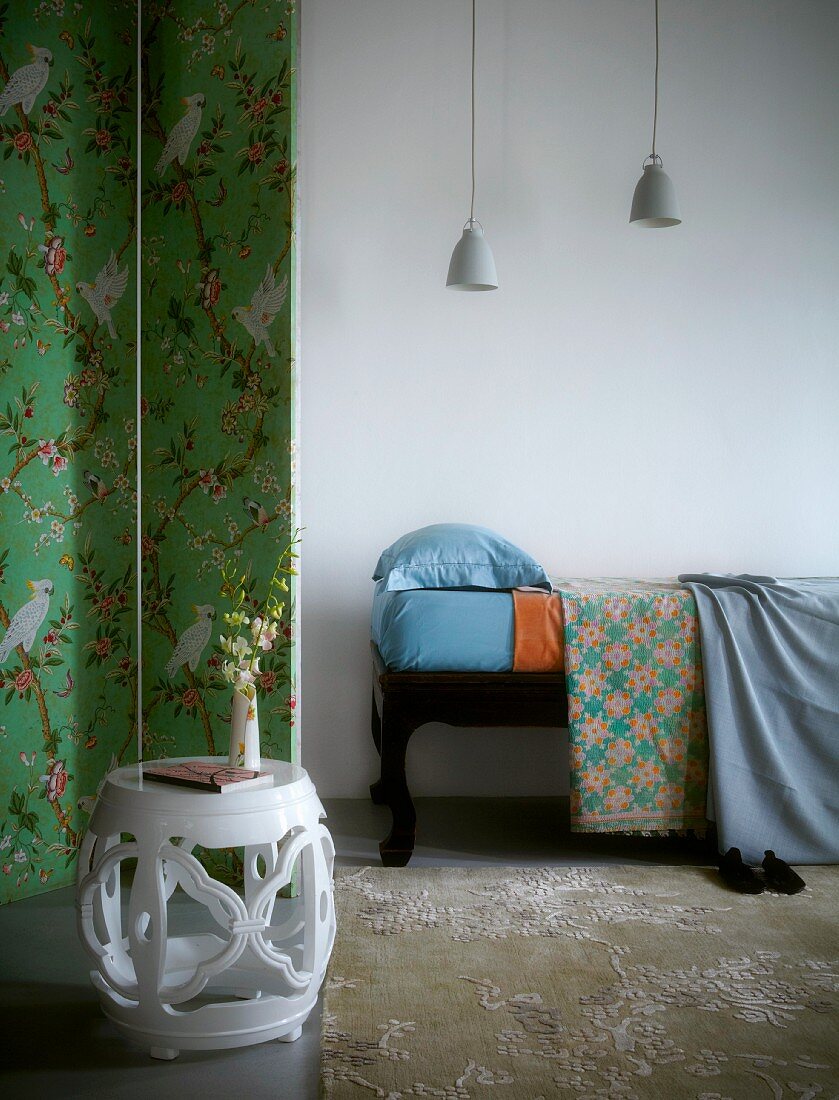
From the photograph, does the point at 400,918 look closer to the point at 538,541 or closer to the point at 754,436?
the point at 538,541

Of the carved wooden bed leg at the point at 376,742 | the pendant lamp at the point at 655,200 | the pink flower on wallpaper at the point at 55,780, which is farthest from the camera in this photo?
the carved wooden bed leg at the point at 376,742

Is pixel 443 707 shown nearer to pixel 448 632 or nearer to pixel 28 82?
pixel 448 632

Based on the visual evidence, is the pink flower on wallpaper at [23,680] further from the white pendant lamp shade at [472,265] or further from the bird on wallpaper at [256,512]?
the white pendant lamp shade at [472,265]

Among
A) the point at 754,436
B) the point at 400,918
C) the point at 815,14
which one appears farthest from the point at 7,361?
the point at 815,14

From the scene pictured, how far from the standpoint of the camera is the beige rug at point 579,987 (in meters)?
1.74

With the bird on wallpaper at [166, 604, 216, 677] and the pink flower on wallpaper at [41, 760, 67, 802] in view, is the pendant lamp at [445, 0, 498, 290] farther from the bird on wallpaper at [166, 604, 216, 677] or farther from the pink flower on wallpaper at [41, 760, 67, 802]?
the pink flower on wallpaper at [41, 760, 67, 802]

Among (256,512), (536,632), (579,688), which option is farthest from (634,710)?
(256,512)

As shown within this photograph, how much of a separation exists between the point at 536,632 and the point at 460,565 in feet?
0.97

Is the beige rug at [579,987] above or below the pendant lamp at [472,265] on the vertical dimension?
below

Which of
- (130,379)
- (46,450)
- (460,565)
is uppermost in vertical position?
(130,379)

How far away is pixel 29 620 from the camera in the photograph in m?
2.60

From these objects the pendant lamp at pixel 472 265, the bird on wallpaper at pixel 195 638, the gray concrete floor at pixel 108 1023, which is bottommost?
the gray concrete floor at pixel 108 1023

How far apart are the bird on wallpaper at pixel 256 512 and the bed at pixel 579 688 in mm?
459

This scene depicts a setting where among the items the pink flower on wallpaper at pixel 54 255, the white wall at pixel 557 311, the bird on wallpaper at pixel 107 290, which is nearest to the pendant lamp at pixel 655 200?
the white wall at pixel 557 311
